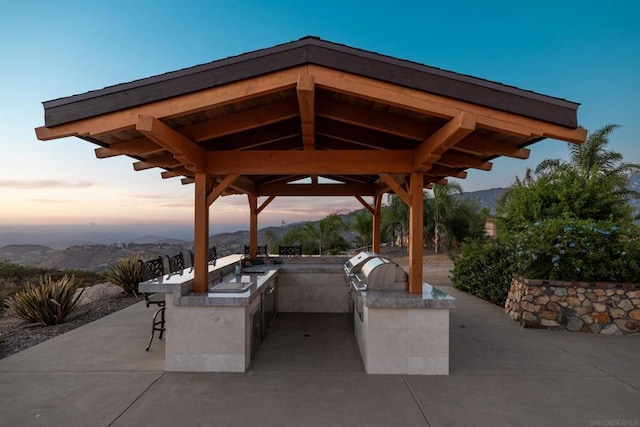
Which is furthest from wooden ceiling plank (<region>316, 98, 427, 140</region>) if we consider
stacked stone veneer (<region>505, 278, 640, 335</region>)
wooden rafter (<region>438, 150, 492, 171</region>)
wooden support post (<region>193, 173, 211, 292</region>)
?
stacked stone veneer (<region>505, 278, 640, 335</region>)

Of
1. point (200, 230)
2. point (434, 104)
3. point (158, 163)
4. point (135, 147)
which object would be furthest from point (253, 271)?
point (434, 104)

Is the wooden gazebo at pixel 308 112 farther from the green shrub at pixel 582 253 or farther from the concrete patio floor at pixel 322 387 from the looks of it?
the green shrub at pixel 582 253

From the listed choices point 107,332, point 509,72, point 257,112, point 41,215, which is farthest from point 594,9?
point 41,215

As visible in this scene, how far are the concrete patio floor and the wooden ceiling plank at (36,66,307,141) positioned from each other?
246 centimetres

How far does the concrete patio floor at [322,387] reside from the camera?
289 cm

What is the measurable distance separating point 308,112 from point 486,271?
6012 mm

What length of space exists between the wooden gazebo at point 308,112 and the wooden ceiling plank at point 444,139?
1cm

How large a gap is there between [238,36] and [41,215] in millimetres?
9848

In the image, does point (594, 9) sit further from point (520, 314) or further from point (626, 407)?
point (626, 407)

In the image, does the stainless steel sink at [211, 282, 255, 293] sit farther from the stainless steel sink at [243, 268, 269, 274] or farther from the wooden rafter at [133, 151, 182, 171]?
the wooden rafter at [133, 151, 182, 171]

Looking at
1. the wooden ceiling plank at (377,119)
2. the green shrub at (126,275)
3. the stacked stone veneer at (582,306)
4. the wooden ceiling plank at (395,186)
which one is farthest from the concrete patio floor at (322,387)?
the green shrub at (126,275)

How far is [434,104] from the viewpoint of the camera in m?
3.32

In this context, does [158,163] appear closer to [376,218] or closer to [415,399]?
[415,399]

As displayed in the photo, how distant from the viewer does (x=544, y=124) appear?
3.30 metres
